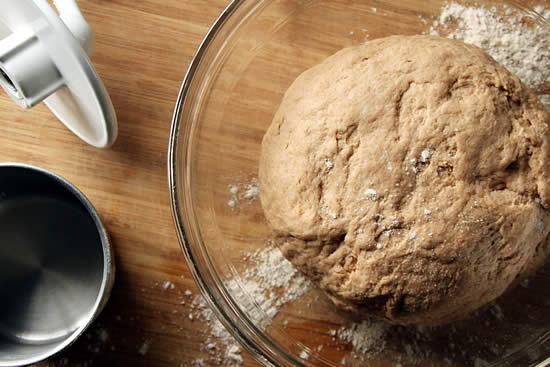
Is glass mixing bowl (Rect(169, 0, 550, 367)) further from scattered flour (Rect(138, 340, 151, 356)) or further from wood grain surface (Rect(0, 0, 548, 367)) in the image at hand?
scattered flour (Rect(138, 340, 151, 356))

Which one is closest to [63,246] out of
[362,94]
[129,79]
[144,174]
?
[144,174]

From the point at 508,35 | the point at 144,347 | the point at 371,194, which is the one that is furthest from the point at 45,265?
the point at 508,35

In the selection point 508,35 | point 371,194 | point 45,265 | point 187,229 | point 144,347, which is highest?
point 508,35

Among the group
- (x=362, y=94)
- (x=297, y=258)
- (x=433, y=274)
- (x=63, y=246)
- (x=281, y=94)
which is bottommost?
(x=63, y=246)

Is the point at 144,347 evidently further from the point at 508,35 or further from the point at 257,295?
the point at 508,35

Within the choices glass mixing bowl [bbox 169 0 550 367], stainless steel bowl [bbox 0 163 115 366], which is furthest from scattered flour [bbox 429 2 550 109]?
stainless steel bowl [bbox 0 163 115 366]

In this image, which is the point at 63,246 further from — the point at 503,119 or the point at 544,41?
the point at 544,41
